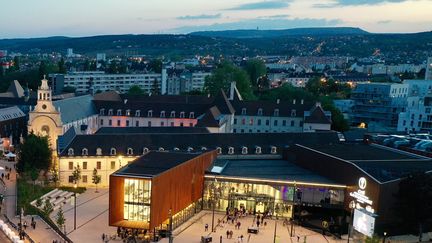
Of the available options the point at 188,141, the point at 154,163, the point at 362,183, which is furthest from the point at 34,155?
the point at 362,183

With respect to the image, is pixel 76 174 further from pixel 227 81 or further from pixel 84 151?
pixel 227 81

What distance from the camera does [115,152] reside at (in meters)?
67.7

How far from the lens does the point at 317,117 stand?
94062mm

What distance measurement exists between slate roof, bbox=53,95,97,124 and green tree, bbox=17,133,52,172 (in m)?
18.2

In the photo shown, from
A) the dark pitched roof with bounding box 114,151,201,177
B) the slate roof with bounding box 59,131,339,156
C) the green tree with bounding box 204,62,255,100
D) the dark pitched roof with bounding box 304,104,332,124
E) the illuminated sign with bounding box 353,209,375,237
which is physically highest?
the green tree with bounding box 204,62,255,100

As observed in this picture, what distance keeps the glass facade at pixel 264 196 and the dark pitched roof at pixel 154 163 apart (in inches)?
226

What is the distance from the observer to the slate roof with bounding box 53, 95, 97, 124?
86.6 meters

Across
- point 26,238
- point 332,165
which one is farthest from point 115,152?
point 332,165

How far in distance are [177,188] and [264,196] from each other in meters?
12.0

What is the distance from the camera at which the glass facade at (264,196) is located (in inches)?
2270

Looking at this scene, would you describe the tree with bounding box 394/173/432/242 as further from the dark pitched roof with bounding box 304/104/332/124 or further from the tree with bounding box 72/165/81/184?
the dark pitched roof with bounding box 304/104/332/124

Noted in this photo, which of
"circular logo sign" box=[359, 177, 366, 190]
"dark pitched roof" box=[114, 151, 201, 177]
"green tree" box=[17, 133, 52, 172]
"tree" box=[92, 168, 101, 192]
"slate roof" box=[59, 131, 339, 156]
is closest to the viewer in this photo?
"dark pitched roof" box=[114, 151, 201, 177]

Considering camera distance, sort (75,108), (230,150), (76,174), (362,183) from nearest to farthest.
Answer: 1. (362,183)
2. (76,174)
3. (230,150)
4. (75,108)

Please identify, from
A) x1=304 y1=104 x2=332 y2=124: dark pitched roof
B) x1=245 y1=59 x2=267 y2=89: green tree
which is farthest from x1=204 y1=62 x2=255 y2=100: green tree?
x1=245 y1=59 x2=267 y2=89: green tree
